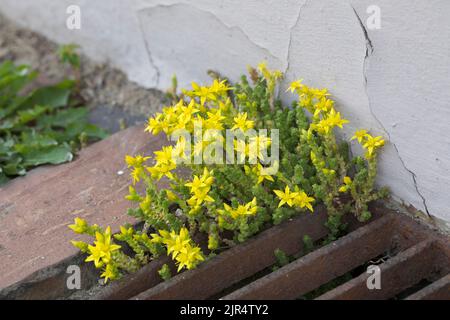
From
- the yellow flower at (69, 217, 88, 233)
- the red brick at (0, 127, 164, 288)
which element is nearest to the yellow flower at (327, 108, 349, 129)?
the red brick at (0, 127, 164, 288)

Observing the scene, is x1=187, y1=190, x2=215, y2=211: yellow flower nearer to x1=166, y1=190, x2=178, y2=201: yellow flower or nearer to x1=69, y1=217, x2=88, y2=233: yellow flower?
x1=166, y1=190, x2=178, y2=201: yellow flower

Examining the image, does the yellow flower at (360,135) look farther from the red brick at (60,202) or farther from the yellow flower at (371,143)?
the red brick at (60,202)

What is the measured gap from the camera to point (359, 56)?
2.64 metres

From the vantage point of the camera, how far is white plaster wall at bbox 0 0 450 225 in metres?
2.42

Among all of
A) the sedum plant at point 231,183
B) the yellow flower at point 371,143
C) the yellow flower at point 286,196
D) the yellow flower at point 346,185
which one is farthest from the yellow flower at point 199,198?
the yellow flower at point 371,143

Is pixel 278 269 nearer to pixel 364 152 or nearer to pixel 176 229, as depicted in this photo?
pixel 176 229

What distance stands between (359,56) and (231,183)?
607 millimetres

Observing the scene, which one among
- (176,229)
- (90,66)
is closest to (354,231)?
(176,229)

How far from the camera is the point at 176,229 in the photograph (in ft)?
8.52

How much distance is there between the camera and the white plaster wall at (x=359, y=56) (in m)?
2.42

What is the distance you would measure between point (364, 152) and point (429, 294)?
23.8 inches

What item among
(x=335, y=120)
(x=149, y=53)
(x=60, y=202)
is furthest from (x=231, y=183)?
(x=149, y=53)

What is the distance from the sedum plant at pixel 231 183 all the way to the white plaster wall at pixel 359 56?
88 millimetres

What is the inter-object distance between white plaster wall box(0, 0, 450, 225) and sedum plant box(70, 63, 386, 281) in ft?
0.29
